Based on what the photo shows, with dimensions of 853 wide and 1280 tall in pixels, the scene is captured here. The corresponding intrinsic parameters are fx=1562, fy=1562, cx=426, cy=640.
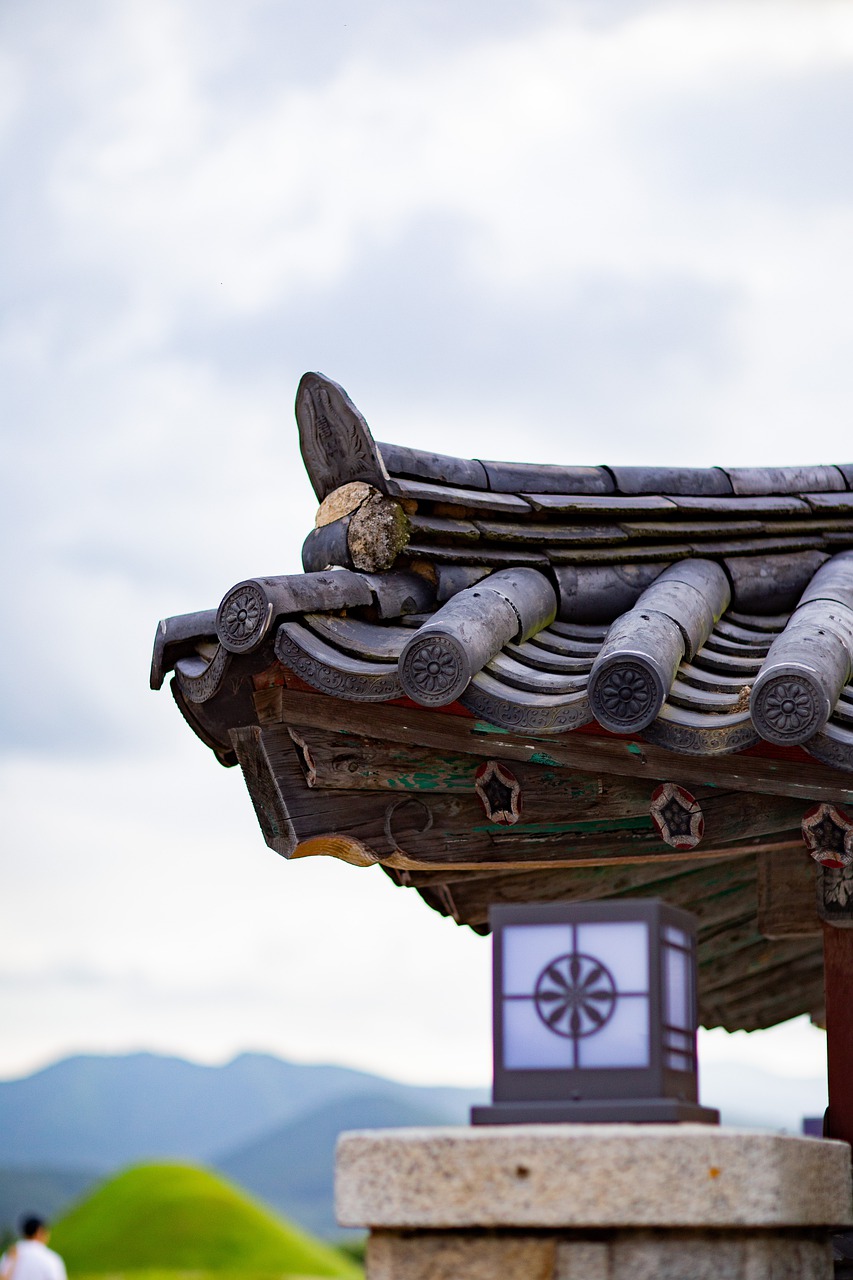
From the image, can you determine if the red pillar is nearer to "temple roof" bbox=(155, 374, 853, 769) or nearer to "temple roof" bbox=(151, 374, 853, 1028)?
"temple roof" bbox=(151, 374, 853, 1028)

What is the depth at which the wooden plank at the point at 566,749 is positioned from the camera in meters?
4.14

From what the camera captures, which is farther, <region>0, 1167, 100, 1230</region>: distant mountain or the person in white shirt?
<region>0, 1167, 100, 1230</region>: distant mountain

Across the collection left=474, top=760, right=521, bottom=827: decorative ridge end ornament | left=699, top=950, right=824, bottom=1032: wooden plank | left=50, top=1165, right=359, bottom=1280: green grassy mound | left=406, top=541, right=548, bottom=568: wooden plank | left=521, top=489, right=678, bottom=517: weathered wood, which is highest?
left=521, top=489, right=678, bottom=517: weathered wood

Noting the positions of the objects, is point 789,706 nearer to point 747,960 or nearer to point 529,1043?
point 529,1043

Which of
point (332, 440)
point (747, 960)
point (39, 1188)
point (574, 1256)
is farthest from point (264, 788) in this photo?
point (39, 1188)

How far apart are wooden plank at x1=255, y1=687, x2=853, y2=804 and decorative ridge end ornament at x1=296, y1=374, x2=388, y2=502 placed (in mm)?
703

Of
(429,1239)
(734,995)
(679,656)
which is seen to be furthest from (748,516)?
(734,995)

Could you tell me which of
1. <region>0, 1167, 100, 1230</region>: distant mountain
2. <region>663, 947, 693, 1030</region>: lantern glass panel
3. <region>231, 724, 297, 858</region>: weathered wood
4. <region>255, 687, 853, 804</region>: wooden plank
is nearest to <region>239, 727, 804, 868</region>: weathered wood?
<region>231, 724, 297, 858</region>: weathered wood

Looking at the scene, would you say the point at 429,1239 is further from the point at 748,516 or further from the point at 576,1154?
the point at 748,516

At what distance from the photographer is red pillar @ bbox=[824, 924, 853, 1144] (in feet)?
15.3

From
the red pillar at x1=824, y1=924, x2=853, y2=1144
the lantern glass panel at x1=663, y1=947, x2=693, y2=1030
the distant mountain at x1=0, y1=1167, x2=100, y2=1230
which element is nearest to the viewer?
the lantern glass panel at x1=663, y1=947, x2=693, y2=1030

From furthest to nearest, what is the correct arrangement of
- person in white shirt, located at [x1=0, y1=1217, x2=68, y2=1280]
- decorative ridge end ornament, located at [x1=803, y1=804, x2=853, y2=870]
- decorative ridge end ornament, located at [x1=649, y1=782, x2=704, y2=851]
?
person in white shirt, located at [x1=0, y1=1217, x2=68, y2=1280] → decorative ridge end ornament, located at [x1=649, y1=782, x2=704, y2=851] → decorative ridge end ornament, located at [x1=803, y1=804, x2=853, y2=870]

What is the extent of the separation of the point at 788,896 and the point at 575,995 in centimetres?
199

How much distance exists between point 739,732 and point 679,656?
0.35 meters
